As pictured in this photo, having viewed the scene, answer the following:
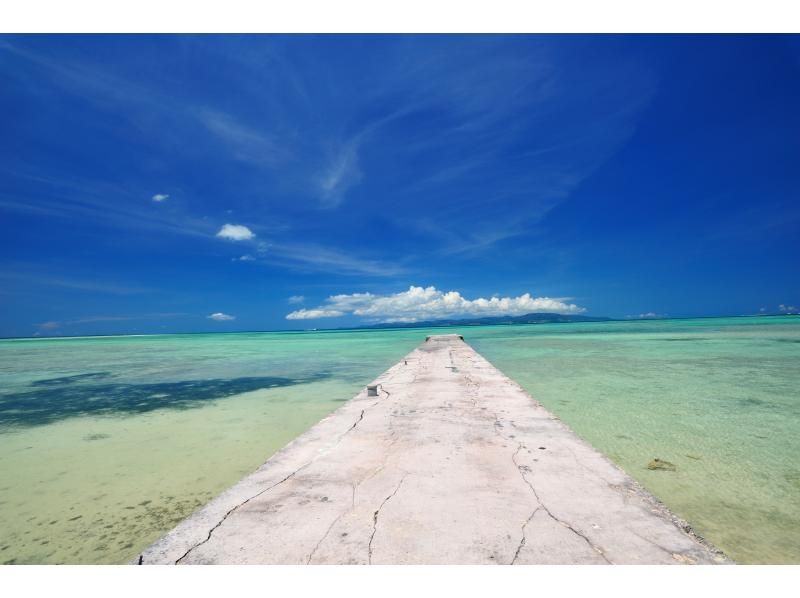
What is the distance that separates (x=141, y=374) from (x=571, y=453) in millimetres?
15047

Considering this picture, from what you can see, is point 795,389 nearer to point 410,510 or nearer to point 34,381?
point 410,510

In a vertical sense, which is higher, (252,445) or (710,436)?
(252,445)

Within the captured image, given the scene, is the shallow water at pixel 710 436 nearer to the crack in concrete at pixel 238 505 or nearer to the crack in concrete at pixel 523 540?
the crack in concrete at pixel 523 540

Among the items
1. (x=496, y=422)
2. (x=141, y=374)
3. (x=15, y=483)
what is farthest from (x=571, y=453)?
(x=141, y=374)

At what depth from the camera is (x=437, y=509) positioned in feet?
8.27

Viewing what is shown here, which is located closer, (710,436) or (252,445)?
(710,436)

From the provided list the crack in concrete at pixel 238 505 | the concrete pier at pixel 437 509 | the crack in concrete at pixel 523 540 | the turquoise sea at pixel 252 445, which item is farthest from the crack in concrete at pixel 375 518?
the turquoise sea at pixel 252 445

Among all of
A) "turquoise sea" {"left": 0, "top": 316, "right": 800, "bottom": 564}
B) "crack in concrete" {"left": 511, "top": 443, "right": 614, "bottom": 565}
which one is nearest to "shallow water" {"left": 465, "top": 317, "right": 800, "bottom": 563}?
"turquoise sea" {"left": 0, "top": 316, "right": 800, "bottom": 564}

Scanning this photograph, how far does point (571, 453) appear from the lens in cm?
354

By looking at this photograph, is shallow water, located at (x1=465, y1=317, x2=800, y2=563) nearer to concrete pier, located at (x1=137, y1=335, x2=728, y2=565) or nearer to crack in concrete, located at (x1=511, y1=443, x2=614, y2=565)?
concrete pier, located at (x1=137, y1=335, x2=728, y2=565)

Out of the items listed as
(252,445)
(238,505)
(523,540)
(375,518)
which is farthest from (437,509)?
(252,445)

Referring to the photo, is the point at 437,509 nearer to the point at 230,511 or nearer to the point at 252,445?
the point at 230,511

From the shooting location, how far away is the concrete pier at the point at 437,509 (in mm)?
2059
